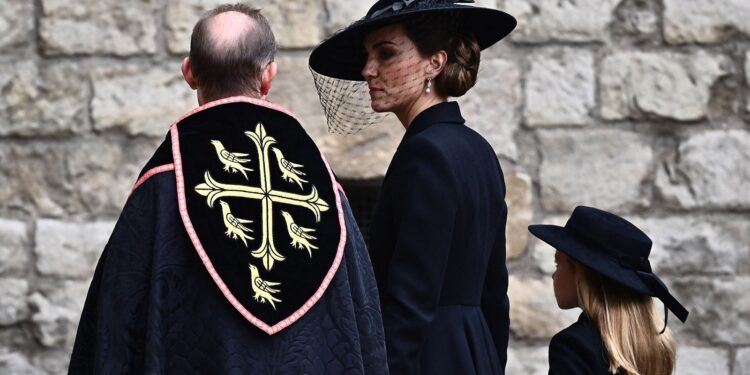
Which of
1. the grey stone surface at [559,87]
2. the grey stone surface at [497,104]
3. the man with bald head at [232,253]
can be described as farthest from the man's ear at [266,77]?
the grey stone surface at [559,87]

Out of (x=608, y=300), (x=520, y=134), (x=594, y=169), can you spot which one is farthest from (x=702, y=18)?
(x=608, y=300)

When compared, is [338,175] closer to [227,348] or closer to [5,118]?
[5,118]

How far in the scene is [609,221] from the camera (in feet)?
11.3

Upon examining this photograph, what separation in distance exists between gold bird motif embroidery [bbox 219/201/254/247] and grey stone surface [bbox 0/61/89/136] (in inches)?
88.4

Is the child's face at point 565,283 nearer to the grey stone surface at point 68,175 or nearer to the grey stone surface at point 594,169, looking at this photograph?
the grey stone surface at point 594,169

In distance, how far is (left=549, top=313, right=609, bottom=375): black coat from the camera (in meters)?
3.18

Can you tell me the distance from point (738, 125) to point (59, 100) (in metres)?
2.52

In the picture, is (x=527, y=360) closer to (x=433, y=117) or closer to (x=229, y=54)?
(x=433, y=117)

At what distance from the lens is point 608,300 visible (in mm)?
3326

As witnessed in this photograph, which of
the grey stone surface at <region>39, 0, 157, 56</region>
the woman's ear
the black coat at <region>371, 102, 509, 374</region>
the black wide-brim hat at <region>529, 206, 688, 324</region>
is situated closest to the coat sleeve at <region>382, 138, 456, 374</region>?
the black coat at <region>371, 102, 509, 374</region>

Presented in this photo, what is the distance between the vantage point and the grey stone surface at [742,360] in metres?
4.70

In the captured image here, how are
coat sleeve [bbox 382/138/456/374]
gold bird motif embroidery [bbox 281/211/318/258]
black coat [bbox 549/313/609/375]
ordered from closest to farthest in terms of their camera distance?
gold bird motif embroidery [bbox 281/211/318/258], coat sleeve [bbox 382/138/456/374], black coat [bbox 549/313/609/375]

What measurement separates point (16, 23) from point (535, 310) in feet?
7.19

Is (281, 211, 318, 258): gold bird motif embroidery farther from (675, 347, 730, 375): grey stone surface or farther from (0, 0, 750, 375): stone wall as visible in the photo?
(675, 347, 730, 375): grey stone surface
